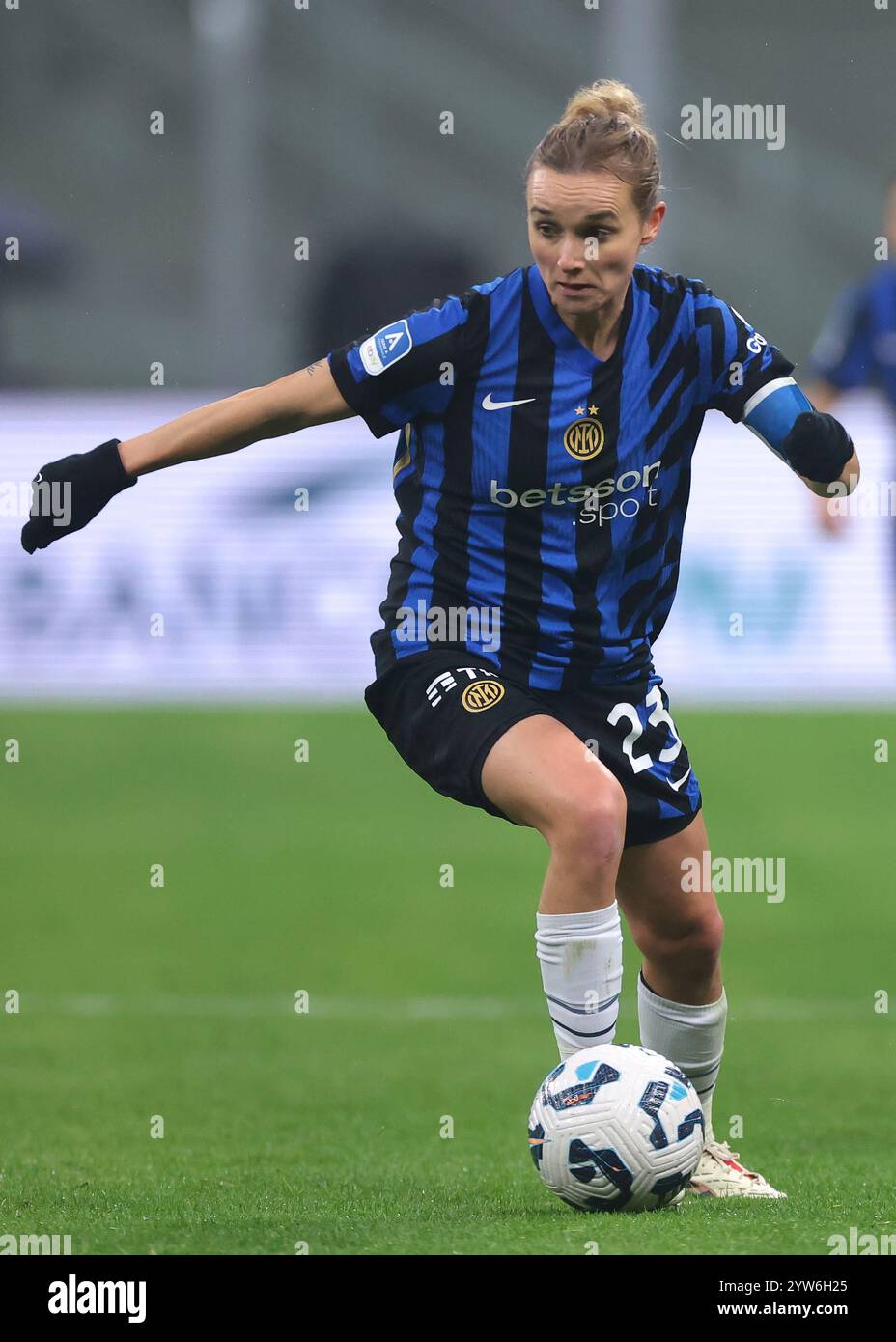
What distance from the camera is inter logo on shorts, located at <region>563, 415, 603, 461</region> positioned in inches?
169

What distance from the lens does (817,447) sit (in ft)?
14.2

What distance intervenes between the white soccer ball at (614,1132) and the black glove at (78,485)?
1412 mm

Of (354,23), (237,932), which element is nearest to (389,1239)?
(237,932)

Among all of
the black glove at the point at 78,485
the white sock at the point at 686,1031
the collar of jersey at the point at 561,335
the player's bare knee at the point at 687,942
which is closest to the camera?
the black glove at the point at 78,485

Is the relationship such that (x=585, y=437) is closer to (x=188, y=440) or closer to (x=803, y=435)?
(x=803, y=435)

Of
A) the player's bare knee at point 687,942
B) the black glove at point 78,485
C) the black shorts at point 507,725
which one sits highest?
the black glove at point 78,485

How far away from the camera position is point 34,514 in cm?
428

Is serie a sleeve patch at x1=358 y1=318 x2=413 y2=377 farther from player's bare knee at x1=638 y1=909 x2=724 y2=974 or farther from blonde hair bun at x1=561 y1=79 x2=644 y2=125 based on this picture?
player's bare knee at x1=638 y1=909 x2=724 y2=974

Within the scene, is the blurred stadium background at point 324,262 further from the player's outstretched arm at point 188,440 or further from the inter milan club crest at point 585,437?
the player's outstretched arm at point 188,440

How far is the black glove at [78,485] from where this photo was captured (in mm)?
4199

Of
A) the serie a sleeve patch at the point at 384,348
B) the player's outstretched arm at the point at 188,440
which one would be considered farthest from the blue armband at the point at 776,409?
the player's outstretched arm at the point at 188,440

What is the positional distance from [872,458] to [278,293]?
8.24 metres

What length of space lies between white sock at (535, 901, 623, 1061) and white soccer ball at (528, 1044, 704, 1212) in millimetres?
47

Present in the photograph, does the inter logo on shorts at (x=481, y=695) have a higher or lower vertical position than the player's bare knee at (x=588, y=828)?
higher
